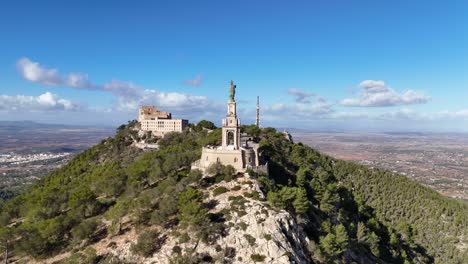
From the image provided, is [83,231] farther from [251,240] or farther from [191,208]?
[251,240]

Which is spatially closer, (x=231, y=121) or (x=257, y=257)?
(x=257, y=257)

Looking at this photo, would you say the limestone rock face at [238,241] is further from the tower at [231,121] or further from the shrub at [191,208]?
the tower at [231,121]

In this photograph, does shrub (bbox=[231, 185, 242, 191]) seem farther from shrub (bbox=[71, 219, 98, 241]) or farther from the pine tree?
shrub (bbox=[71, 219, 98, 241])

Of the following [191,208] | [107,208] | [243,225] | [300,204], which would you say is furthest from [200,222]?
[107,208]

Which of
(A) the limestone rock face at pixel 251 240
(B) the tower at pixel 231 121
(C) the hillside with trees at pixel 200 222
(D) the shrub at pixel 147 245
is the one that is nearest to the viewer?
(D) the shrub at pixel 147 245

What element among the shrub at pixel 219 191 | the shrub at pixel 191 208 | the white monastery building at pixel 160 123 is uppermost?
the white monastery building at pixel 160 123

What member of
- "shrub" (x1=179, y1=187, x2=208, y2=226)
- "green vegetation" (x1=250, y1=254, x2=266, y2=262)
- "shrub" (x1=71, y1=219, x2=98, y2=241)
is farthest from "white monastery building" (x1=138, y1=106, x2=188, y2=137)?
"green vegetation" (x1=250, y1=254, x2=266, y2=262)

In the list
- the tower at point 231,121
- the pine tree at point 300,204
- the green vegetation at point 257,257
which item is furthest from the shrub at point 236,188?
the green vegetation at point 257,257

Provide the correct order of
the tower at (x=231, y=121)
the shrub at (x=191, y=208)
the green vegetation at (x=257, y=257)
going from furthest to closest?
the tower at (x=231, y=121), the shrub at (x=191, y=208), the green vegetation at (x=257, y=257)
